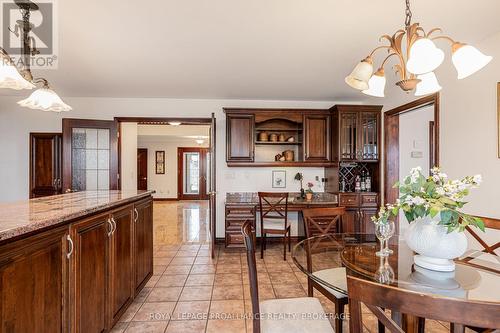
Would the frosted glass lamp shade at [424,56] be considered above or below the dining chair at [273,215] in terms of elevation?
above

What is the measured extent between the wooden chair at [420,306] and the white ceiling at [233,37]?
194 centimetres

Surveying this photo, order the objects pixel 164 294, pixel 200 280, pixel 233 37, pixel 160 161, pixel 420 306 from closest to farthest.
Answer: pixel 420 306 → pixel 233 37 → pixel 164 294 → pixel 200 280 → pixel 160 161

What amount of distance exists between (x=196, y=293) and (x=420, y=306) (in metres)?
Result: 2.45

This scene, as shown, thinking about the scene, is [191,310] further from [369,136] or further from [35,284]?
[369,136]

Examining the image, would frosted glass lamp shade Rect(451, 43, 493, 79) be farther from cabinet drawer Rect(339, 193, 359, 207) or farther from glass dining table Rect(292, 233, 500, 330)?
cabinet drawer Rect(339, 193, 359, 207)

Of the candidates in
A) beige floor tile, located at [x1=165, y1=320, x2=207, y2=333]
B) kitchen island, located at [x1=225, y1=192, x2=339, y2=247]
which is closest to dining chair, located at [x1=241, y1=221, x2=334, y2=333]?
beige floor tile, located at [x1=165, y1=320, x2=207, y2=333]

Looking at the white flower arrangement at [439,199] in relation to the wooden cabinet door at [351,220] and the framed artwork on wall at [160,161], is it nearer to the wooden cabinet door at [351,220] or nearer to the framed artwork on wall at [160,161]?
the wooden cabinet door at [351,220]

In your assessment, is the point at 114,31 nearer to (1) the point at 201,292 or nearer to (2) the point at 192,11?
(2) the point at 192,11

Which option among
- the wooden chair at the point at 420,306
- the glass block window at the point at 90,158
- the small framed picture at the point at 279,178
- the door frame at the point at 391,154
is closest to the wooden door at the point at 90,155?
the glass block window at the point at 90,158

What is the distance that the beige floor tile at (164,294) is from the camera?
2584mm

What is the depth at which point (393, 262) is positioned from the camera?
157 cm

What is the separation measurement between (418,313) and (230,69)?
3062mm

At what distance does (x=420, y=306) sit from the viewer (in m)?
0.68

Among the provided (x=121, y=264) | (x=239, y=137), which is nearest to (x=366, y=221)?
(x=239, y=137)
